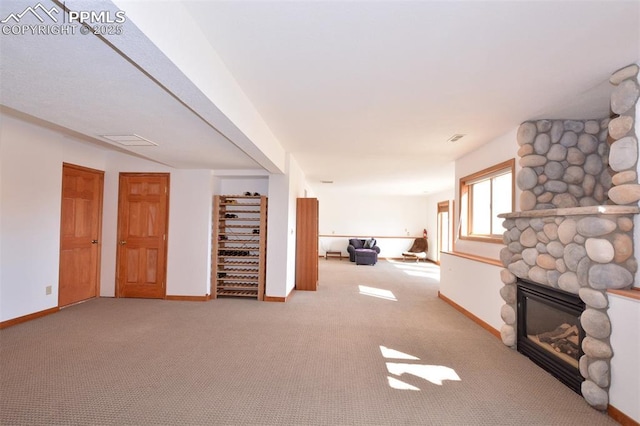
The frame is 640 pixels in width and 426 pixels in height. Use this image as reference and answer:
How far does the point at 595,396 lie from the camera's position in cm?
237

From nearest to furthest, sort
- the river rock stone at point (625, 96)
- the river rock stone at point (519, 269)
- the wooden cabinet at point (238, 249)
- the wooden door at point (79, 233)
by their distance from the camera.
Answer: the river rock stone at point (625, 96)
the river rock stone at point (519, 269)
the wooden door at point (79, 233)
the wooden cabinet at point (238, 249)

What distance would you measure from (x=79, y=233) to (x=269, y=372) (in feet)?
14.1

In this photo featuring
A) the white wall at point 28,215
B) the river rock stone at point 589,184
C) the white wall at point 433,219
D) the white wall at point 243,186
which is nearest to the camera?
the river rock stone at point 589,184

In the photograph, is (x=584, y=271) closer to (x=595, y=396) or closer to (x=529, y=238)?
(x=529, y=238)

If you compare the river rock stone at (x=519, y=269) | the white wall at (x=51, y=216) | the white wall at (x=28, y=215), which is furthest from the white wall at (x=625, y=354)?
the white wall at (x=28, y=215)

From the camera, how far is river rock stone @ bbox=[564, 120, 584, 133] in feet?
11.8

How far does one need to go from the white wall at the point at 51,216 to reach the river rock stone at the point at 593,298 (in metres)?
5.09

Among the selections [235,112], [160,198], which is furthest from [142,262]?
[235,112]

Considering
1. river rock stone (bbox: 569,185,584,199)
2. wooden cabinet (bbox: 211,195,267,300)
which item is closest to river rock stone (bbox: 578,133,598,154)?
river rock stone (bbox: 569,185,584,199)

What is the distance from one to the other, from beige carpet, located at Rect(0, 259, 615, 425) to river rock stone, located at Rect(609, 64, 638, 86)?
2507 millimetres

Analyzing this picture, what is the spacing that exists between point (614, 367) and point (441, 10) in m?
2.72

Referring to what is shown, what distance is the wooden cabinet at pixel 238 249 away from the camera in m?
5.73

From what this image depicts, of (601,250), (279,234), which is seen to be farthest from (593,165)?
(279,234)

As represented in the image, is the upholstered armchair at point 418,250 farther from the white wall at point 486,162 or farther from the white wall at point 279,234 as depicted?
the white wall at point 279,234
